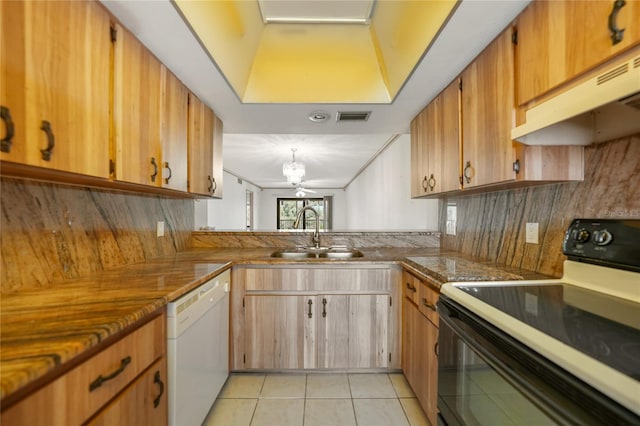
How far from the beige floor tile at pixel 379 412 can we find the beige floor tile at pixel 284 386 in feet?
1.26

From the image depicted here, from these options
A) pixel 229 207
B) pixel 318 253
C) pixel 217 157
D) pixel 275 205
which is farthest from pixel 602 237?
pixel 275 205

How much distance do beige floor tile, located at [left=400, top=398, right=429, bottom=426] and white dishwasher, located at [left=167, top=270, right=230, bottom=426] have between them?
1.17 meters

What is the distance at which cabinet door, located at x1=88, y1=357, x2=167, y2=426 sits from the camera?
83 cm

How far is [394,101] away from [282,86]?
81 cm

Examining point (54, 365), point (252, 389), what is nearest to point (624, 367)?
point (54, 365)

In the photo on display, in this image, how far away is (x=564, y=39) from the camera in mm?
979

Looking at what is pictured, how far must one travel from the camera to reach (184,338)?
125 centimetres

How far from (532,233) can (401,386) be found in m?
1.32

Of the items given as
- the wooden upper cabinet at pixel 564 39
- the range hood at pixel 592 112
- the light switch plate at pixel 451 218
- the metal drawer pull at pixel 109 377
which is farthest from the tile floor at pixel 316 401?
the wooden upper cabinet at pixel 564 39

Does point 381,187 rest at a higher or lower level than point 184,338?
higher

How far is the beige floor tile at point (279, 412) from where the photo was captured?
5.28ft

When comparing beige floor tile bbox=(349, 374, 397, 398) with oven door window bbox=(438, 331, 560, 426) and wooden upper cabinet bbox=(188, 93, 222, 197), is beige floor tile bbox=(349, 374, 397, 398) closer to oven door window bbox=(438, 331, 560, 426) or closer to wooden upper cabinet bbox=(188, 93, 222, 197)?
oven door window bbox=(438, 331, 560, 426)

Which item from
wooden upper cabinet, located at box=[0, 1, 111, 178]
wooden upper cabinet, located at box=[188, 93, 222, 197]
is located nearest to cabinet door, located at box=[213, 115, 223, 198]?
wooden upper cabinet, located at box=[188, 93, 222, 197]

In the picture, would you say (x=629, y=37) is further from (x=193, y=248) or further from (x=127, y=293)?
(x=193, y=248)
